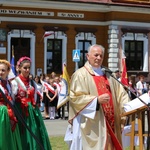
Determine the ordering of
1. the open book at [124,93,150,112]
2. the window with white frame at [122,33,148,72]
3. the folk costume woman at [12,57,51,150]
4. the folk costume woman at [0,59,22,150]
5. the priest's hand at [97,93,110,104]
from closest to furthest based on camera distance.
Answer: the priest's hand at [97,93,110,104] → the open book at [124,93,150,112] → the folk costume woman at [0,59,22,150] → the folk costume woman at [12,57,51,150] → the window with white frame at [122,33,148,72]

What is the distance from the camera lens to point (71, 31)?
23406 mm

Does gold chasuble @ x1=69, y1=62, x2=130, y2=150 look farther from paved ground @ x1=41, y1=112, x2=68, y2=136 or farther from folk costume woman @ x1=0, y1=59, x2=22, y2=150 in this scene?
paved ground @ x1=41, y1=112, x2=68, y2=136

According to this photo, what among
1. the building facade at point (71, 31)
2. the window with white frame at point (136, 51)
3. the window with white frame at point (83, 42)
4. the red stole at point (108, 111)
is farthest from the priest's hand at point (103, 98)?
the window with white frame at point (136, 51)

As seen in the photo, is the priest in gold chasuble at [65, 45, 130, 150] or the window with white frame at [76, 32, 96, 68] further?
the window with white frame at [76, 32, 96, 68]

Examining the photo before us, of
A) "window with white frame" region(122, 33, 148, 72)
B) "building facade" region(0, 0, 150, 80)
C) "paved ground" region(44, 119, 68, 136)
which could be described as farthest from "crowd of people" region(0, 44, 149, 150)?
"window with white frame" region(122, 33, 148, 72)

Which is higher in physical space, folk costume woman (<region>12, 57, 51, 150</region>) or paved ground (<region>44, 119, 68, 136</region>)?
folk costume woman (<region>12, 57, 51, 150</region>)

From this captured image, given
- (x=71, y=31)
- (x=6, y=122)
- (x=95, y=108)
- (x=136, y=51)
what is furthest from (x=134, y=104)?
(x=136, y=51)

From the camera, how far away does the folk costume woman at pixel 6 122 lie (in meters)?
6.48

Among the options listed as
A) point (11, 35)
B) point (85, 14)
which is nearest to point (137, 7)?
point (85, 14)

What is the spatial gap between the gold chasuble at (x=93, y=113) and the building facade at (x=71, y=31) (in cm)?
1601

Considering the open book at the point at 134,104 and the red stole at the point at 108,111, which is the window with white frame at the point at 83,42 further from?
the red stole at the point at 108,111

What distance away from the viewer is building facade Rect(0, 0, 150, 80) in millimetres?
21844

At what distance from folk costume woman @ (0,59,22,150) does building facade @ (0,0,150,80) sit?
15.0 meters

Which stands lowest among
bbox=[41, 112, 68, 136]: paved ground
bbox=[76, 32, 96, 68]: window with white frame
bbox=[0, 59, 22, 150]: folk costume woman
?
bbox=[41, 112, 68, 136]: paved ground
